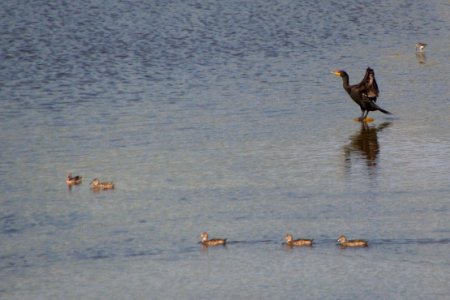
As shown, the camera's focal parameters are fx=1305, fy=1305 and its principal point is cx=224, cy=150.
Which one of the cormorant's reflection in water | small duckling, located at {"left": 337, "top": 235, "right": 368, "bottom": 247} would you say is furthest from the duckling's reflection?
small duckling, located at {"left": 337, "top": 235, "right": 368, "bottom": 247}

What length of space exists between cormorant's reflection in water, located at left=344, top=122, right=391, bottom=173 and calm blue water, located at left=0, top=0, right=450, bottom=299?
0.05 metres

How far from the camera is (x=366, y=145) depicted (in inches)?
824

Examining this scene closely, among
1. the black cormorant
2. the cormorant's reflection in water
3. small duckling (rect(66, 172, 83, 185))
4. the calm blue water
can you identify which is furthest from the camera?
the black cormorant

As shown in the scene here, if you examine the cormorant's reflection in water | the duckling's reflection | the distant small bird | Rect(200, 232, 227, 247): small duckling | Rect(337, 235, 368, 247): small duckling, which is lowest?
Rect(337, 235, 368, 247): small duckling

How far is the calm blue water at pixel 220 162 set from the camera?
14352mm

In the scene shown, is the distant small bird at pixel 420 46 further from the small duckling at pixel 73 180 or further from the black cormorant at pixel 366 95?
the small duckling at pixel 73 180

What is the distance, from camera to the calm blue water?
14352mm

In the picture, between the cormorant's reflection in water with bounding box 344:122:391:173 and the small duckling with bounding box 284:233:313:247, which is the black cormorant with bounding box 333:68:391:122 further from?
the small duckling with bounding box 284:233:313:247

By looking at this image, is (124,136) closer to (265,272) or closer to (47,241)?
(47,241)

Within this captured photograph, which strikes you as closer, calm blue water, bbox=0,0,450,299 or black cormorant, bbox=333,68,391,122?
calm blue water, bbox=0,0,450,299

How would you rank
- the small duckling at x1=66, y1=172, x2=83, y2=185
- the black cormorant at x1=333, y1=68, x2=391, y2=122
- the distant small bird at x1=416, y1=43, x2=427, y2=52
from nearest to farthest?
the small duckling at x1=66, y1=172, x2=83, y2=185
the black cormorant at x1=333, y1=68, x2=391, y2=122
the distant small bird at x1=416, y1=43, x2=427, y2=52

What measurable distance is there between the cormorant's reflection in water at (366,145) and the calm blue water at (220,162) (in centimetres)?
5

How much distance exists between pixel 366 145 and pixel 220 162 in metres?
2.78

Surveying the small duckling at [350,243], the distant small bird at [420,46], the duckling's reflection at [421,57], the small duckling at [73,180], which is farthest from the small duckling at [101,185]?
the distant small bird at [420,46]
